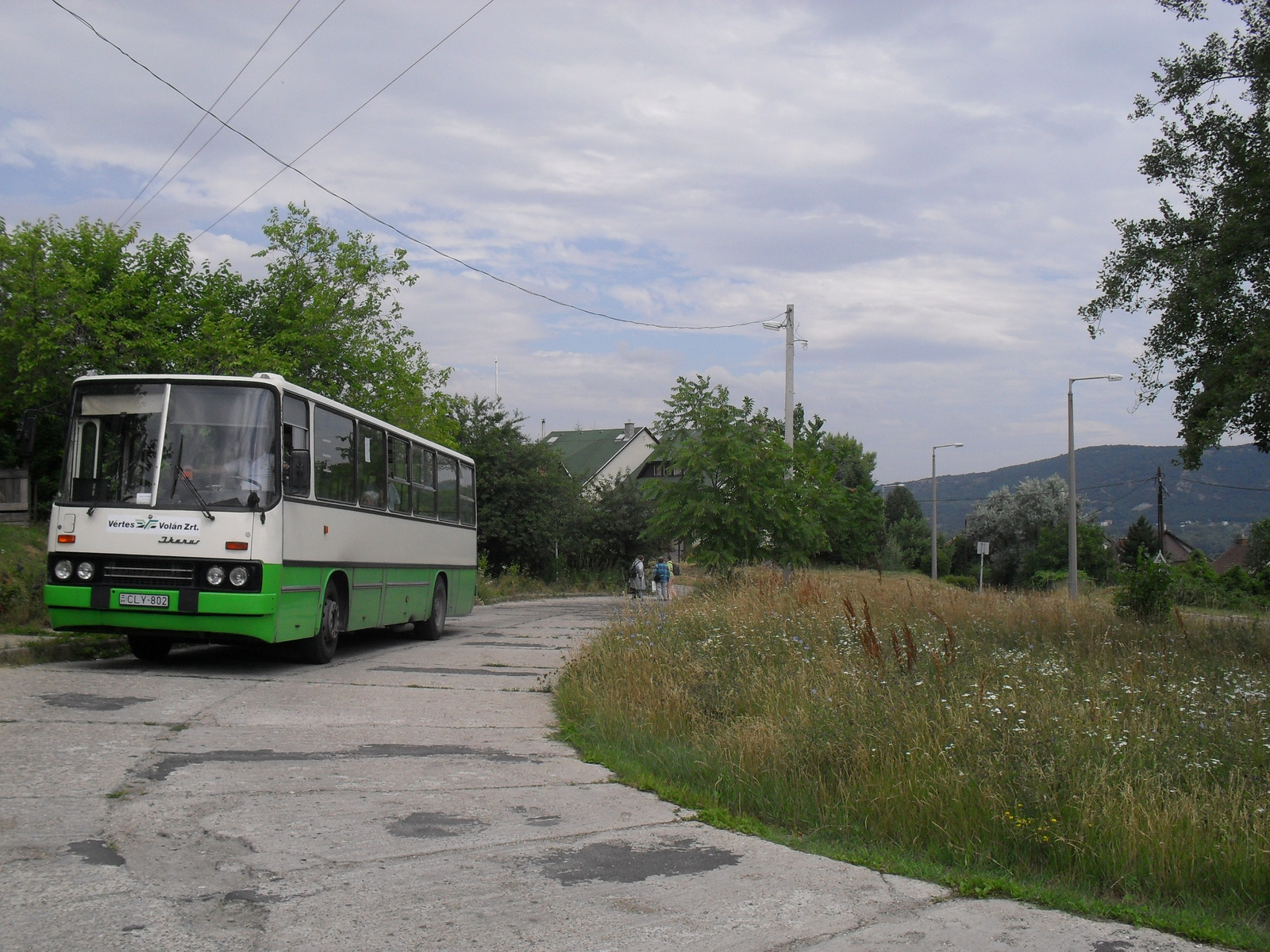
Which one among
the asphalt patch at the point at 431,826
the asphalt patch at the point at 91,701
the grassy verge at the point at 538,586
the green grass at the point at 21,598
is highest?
the green grass at the point at 21,598

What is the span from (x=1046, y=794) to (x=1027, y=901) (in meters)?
0.93

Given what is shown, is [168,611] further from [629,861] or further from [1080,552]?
[1080,552]

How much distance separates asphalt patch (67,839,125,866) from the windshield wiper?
21.3 ft

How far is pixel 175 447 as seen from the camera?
11320mm

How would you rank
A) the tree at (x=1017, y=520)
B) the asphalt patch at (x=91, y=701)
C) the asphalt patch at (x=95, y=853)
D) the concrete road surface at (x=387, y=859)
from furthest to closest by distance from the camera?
the tree at (x=1017, y=520)
the asphalt patch at (x=91, y=701)
the asphalt patch at (x=95, y=853)
the concrete road surface at (x=387, y=859)

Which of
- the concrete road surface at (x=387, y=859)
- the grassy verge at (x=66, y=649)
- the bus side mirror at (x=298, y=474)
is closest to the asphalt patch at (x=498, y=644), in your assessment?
the grassy verge at (x=66, y=649)

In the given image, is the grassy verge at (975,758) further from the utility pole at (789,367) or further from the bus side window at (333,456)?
the utility pole at (789,367)

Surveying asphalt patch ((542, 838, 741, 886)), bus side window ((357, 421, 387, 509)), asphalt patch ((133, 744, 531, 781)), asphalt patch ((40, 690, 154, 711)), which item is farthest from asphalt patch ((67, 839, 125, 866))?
bus side window ((357, 421, 387, 509))

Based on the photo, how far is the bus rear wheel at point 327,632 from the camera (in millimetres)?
12977

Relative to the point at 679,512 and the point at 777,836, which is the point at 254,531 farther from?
the point at 679,512

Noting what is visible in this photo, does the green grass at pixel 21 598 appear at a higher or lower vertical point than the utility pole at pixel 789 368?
lower

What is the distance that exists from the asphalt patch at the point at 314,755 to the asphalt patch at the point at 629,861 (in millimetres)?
2396

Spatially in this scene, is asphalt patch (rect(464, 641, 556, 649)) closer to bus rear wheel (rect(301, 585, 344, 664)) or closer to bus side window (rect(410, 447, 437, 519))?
bus side window (rect(410, 447, 437, 519))

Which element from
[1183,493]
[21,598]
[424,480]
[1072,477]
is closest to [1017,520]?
[1072,477]
